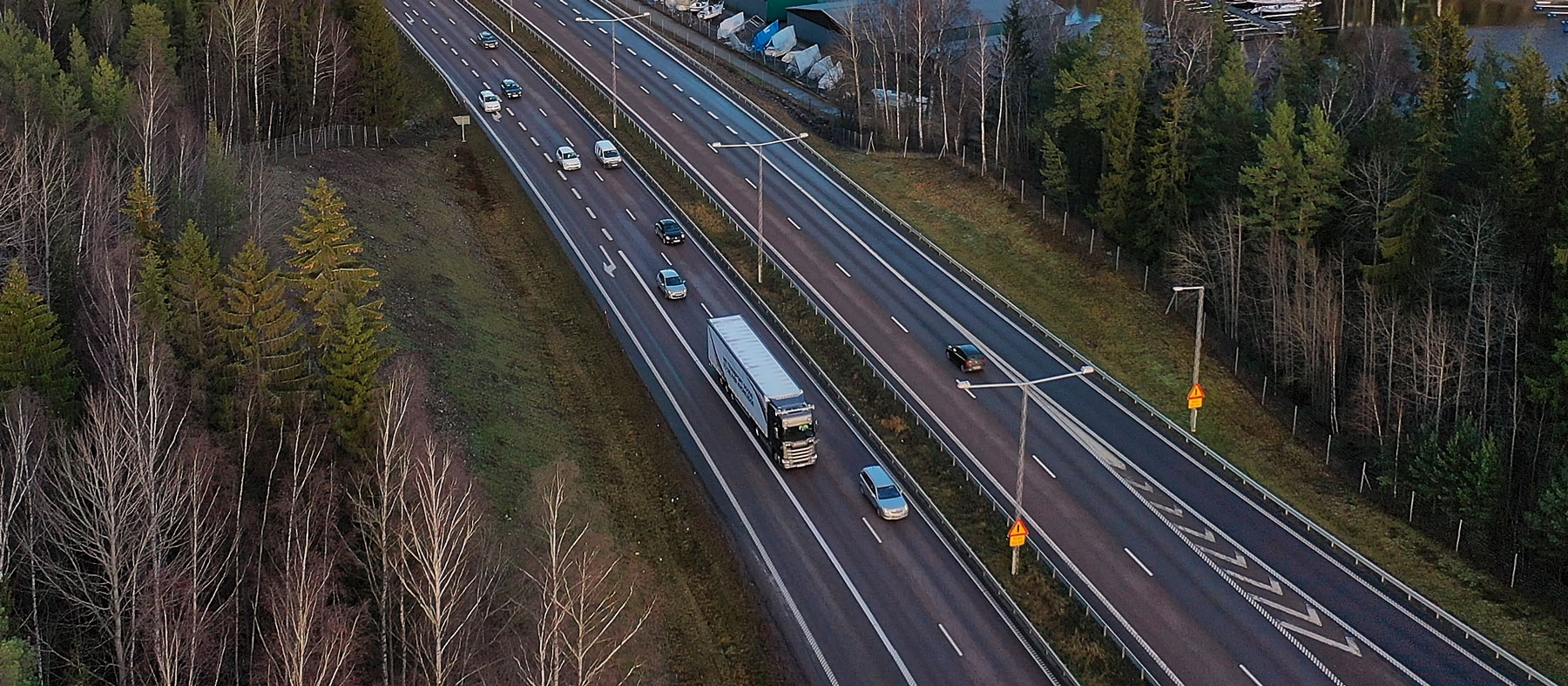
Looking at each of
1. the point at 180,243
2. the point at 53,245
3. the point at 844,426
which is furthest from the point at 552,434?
the point at 53,245

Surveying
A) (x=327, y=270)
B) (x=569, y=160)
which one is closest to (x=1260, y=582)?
(x=327, y=270)

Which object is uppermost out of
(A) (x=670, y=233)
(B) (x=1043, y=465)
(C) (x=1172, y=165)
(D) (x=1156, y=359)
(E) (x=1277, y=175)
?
(E) (x=1277, y=175)

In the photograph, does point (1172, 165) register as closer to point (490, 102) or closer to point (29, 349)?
point (490, 102)

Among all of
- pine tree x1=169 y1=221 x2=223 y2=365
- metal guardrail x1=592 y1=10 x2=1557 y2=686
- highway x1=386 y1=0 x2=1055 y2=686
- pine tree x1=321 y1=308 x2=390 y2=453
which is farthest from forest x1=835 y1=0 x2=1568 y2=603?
pine tree x1=169 y1=221 x2=223 y2=365

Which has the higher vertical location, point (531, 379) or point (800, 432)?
point (800, 432)

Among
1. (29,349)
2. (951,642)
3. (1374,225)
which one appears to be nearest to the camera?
(29,349)

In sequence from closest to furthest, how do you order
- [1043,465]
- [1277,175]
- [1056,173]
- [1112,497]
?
[1112,497] < [1043,465] < [1277,175] < [1056,173]

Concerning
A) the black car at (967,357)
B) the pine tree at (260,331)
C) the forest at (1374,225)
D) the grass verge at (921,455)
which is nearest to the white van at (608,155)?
the grass verge at (921,455)
